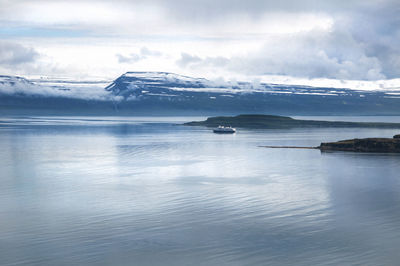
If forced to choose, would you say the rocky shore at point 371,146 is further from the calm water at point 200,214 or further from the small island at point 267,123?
the small island at point 267,123

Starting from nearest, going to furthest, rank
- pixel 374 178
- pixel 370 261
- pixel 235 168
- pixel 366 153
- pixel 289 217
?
pixel 370 261
pixel 289 217
pixel 374 178
pixel 235 168
pixel 366 153

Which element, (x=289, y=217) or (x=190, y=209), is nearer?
(x=289, y=217)

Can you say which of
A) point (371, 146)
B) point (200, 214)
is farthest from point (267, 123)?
point (200, 214)

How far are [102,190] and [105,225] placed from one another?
10464mm

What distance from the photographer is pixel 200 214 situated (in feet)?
79.7

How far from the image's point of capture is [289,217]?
23.6 m

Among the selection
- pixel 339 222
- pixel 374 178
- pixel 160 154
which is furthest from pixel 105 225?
pixel 160 154

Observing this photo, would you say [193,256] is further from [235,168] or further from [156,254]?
[235,168]

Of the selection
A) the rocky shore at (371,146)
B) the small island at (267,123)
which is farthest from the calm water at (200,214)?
the small island at (267,123)

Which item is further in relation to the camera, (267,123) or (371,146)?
(267,123)

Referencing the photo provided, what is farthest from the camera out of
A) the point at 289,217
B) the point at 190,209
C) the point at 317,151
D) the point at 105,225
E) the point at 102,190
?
the point at 317,151

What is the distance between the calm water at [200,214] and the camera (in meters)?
17.9

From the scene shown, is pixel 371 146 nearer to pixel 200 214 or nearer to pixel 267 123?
pixel 200 214

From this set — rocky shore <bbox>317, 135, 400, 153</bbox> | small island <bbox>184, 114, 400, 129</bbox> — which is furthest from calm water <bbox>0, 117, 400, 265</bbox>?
small island <bbox>184, 114, 400, 129</bbox>
